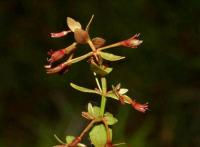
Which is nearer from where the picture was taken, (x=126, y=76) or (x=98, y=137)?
(x=98, y=137)

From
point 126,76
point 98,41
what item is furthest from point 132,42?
point 126,76

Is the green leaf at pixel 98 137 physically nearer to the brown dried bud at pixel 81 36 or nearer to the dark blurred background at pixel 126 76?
the brown dried bud at pixel 81 36

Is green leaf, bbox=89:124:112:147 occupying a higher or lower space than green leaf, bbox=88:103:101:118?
lower

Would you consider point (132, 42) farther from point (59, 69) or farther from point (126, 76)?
point (126, 76)

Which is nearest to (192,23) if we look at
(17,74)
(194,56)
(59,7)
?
(194,56)

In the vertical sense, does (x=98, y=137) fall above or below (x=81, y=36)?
below

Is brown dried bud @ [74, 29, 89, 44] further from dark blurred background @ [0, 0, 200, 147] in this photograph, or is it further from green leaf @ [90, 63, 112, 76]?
dark blurred background @ [0, 0, 200, 147]

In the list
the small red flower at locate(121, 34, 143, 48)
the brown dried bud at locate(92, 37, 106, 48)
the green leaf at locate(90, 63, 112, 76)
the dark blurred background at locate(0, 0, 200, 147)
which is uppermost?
the brown dried bud at locate(92, 37, 106, 48)

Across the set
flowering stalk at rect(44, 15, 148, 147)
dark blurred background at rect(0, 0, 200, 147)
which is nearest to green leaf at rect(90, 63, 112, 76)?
flowering stalk at rect(44, 15, 148, 147)

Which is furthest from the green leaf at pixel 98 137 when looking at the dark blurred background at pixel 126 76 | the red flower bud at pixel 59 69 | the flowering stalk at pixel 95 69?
the dark blurred background at pixel 126 76

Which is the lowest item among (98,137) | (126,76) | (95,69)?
(126,76)
